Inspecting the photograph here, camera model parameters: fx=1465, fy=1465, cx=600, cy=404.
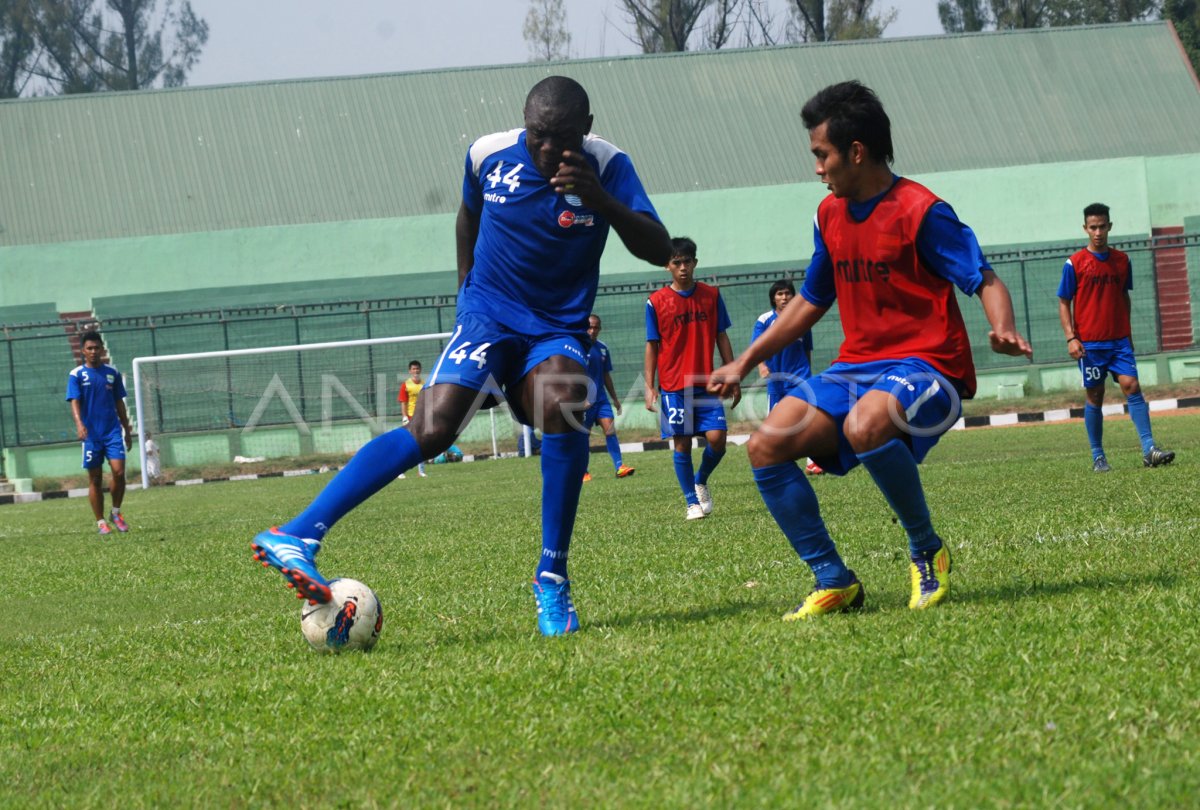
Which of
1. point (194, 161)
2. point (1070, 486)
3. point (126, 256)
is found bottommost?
point (1070, 486)

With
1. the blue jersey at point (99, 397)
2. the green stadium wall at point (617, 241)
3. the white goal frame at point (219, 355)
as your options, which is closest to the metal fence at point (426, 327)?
the white goal frame at point (219, 355)

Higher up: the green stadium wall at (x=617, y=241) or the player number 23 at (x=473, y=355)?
the green stadium wall at (x=617, y=241)

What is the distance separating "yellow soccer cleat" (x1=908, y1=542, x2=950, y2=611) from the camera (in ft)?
16.6

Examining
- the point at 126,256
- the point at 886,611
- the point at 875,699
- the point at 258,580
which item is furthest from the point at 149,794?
the point at 126,256

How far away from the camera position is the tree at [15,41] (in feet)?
174

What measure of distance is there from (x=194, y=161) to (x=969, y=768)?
1358 inches

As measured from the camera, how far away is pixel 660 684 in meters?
3.92

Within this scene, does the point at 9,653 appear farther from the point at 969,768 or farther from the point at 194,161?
the point at 194,161

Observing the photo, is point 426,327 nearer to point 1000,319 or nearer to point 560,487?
point 560,487

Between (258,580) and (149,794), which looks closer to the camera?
(149,794)

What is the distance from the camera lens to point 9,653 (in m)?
5.95

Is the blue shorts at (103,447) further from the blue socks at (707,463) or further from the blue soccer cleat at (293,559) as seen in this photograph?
the blue soccer cleat at (293,559)

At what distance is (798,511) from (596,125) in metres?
31.7

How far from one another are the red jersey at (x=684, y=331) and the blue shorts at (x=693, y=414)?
25 cm
